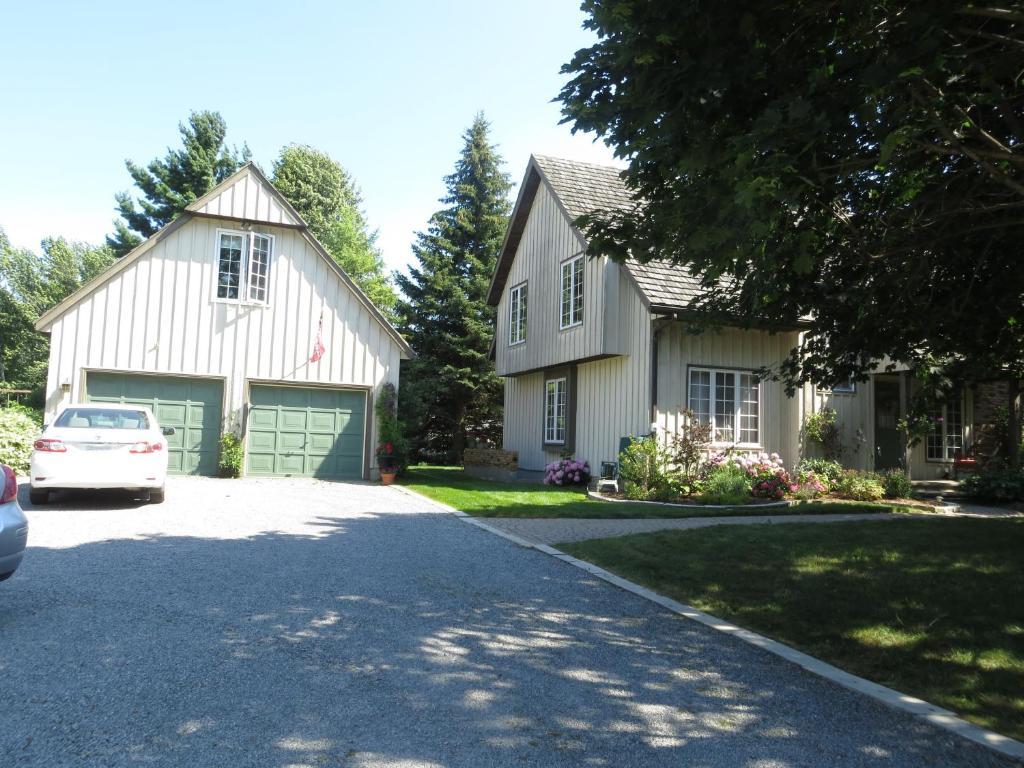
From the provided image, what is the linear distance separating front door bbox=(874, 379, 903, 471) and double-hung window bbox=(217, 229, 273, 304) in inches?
600

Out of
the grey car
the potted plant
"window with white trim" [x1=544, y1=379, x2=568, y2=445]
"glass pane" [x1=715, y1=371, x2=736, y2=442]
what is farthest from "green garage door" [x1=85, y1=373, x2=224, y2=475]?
the grey car

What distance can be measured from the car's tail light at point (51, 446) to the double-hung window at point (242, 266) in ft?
24.6

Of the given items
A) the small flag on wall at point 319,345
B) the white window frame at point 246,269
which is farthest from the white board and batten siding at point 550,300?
the white window frame at point 246,269

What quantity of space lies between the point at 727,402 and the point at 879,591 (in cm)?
976

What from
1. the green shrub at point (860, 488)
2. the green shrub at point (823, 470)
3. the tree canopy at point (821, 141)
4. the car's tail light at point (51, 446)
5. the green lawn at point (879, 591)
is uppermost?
the tree canopy at point (821, 141)

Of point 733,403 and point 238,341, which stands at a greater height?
point 238,341

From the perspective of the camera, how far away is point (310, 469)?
1750cm

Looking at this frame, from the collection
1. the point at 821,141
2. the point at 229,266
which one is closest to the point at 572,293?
the point at 229,266

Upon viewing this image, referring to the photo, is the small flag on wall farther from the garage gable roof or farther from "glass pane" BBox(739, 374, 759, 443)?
"glass pane" BBox(739, 374, 759, 443)

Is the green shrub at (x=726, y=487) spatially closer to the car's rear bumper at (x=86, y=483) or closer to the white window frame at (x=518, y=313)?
the white window frame at (x=518, y=313)

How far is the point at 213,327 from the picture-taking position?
17.0 metres

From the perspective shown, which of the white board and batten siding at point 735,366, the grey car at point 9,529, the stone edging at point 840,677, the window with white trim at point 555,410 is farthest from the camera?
the window with white trim at point 555,410

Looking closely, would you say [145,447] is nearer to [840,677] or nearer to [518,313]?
[840,677]

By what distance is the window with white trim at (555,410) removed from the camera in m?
18.7
